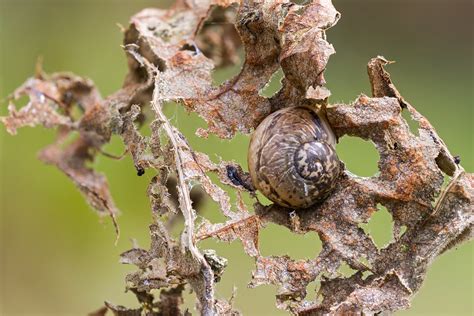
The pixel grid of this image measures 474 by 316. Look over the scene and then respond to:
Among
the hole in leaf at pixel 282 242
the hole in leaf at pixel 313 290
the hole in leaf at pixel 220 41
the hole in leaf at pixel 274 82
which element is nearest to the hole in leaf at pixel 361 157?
the hole in leaf at pixel 282 242

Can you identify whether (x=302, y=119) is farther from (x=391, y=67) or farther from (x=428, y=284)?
(x=391, y=67)

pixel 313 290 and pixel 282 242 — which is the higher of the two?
pixel 282 242

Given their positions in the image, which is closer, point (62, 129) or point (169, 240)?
point (169, 240)

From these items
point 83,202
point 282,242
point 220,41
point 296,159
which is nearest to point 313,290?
point 296,159

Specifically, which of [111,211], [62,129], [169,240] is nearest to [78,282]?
[62,129]

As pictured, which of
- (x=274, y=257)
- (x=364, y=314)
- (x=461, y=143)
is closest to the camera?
(x=364, y=314)

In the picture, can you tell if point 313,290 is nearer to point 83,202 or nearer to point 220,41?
point 220,41

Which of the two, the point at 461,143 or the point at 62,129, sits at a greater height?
the point at 461,143
